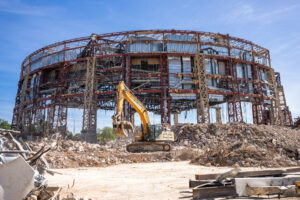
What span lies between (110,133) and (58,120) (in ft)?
115

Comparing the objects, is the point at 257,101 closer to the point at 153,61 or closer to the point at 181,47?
the point at 181,47

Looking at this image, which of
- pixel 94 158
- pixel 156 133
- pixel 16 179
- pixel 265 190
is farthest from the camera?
pixel 156 133

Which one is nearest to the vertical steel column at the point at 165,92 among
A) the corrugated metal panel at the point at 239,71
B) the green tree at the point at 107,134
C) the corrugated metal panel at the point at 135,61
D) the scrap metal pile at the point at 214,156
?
the corrugated metal panel at the point at 135,61

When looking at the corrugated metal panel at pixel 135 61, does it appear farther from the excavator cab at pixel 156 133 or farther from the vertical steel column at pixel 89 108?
the excavator cab at pixel 156 133

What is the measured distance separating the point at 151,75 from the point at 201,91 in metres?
6.94

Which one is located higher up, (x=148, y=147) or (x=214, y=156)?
(x=148, y=147)

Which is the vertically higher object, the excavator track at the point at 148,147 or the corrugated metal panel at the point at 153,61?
the corrugated metal panel at the point at 153,61

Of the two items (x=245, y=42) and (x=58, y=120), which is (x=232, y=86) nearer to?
(x=245, y=42)

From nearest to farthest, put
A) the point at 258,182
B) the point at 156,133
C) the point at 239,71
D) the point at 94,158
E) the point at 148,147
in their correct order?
the point at 258,182 < the point at 94,158 < the point at 156,133 < the point at 148,147 < the point at 239,71

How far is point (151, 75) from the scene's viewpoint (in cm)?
3052

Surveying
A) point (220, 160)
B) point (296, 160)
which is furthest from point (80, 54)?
point (296, 160)

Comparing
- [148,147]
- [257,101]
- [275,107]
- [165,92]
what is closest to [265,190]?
[148,147]

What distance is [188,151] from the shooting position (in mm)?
16250

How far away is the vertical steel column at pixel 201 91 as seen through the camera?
29672mm
